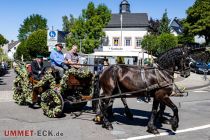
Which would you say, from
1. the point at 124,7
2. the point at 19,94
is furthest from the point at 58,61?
the point at 124,7

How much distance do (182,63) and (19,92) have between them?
7.07 meters

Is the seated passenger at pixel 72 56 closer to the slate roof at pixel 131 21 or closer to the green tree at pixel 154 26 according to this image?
the slate roof at pixel 131 21

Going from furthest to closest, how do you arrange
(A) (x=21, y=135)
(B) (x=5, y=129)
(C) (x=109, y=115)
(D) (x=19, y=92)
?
1. (D) (x=19, y=92)
2. (C) (x=109, y=115)
3. (B) (x=5, y=129)
4. (A) (x=21, y=135)

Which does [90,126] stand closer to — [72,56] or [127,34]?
[72,56]

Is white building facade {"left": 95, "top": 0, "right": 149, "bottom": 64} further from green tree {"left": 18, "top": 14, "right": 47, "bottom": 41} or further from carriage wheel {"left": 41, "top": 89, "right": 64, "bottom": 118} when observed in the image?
carriage wheel {"left": 41, "top": 89, "right": 64, "bottom": 118}

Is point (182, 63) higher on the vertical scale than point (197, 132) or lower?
higher

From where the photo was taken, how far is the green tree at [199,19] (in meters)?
56.7

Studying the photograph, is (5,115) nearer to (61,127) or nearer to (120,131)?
(61,127)

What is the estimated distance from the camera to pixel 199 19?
58.2 metres

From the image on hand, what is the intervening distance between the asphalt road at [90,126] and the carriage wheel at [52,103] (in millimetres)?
180

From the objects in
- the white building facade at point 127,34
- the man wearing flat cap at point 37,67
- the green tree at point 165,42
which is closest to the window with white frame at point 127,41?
the white building facade at point 127,34

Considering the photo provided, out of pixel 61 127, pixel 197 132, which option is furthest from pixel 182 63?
pixel 61 127

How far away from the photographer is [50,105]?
1101 centimetres

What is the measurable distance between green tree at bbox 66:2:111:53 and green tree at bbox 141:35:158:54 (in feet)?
23.8
